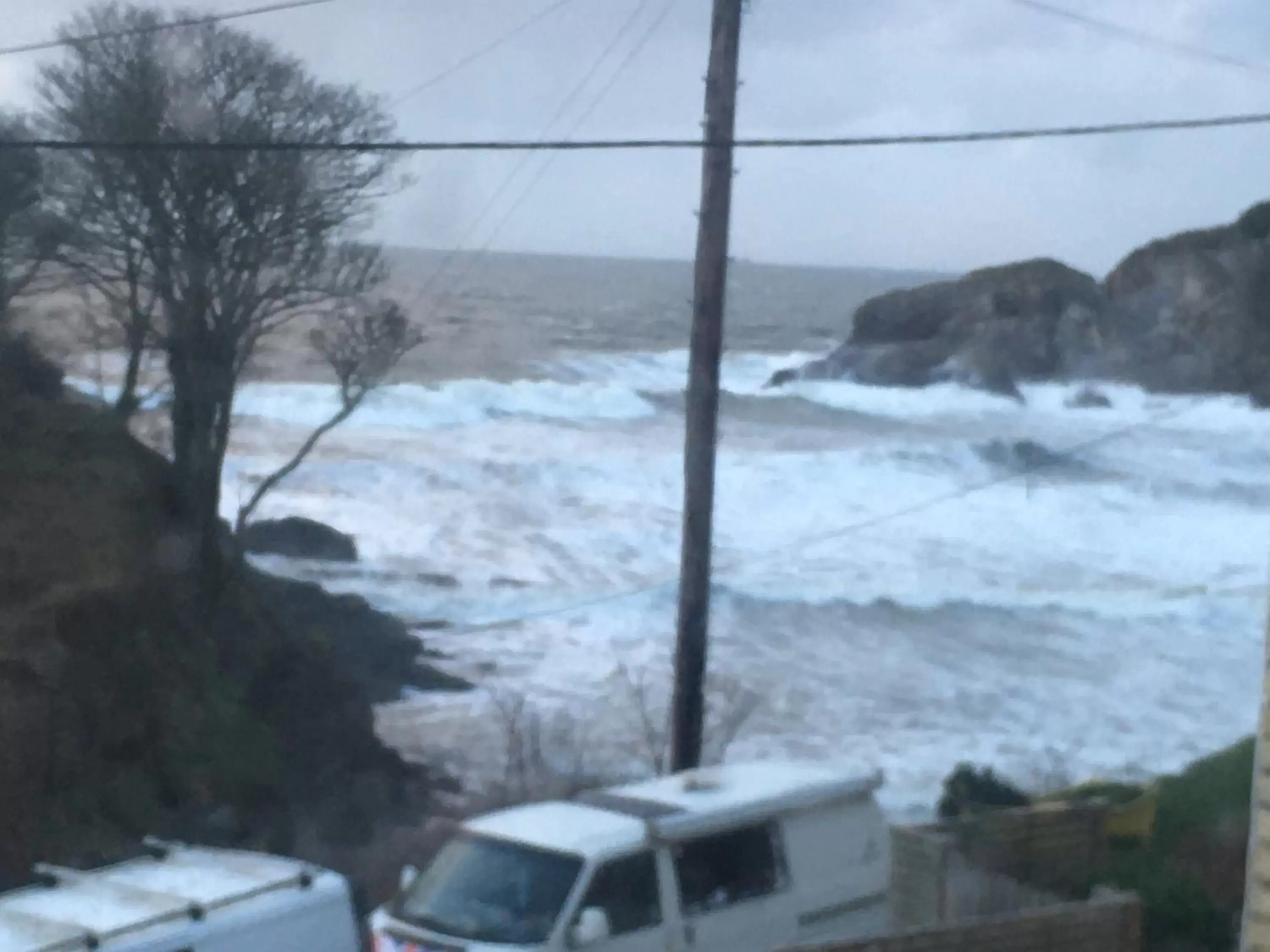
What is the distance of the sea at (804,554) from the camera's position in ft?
79.8

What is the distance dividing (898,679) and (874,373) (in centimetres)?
3919

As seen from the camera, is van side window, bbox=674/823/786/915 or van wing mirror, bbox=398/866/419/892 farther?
van wing mirror, bbox=398/866/419/892

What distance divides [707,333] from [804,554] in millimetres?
27573

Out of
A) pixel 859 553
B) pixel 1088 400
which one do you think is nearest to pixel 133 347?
pixel 859 553

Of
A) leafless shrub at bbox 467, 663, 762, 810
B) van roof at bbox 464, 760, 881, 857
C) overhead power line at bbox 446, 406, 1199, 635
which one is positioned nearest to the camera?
van roof at bbox 464, 760, 881, 857

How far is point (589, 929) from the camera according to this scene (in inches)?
337

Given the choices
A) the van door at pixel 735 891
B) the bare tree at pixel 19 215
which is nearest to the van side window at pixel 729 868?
the van door at pixel 735 891

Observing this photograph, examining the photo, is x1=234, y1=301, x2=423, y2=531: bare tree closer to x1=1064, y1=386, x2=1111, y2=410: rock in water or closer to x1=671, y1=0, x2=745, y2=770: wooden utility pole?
x1=671, y1=0, x2=745, y2=770: wooden utility pole

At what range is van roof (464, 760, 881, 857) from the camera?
9148 mm

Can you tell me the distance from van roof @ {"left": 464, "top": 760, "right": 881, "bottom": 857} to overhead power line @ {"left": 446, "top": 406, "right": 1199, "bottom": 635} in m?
19.8

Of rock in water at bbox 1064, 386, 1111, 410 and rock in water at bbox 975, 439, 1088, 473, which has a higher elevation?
rock in water at bbox 1064, 386, 1111, 410

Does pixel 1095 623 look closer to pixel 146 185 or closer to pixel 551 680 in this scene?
pixel 551 680

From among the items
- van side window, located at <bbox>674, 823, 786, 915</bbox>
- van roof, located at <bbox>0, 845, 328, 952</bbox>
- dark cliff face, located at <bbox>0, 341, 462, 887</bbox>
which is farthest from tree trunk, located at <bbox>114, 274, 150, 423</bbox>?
van side window, located at <bbox>674, 823, 786, 915</bbox>

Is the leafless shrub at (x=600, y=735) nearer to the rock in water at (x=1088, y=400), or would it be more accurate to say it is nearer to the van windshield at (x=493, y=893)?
the van windshield at (x=493, y=893)
